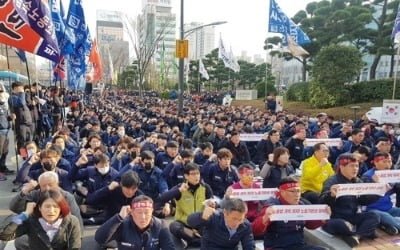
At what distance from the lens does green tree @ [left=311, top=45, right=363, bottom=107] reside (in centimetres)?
2061

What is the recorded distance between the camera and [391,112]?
12703mm

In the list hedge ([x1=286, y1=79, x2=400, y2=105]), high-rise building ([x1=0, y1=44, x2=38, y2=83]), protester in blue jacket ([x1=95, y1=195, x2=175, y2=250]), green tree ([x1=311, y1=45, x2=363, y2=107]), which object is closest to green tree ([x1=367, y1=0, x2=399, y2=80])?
green tree ([x1=311, y1=45, x2=363, y2=107])

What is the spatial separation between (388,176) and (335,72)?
16.5m

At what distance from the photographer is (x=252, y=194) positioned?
4734 mm

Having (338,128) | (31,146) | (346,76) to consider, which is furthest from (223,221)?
(346,76)

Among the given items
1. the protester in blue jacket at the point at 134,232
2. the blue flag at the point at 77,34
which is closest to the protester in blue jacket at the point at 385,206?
the protester in blue jacket at the point at 134,232

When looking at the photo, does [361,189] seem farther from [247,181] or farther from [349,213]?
[247,181]

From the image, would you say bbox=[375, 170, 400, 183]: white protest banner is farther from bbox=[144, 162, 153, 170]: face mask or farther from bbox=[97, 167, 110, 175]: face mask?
bbox=[97, 167, 110, 175]: face mask

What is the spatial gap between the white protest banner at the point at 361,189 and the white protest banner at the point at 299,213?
0.67 m

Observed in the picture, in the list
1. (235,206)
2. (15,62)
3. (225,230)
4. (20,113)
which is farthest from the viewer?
(15,62)

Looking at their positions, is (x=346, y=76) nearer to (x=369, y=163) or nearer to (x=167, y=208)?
(x=369, y=163)

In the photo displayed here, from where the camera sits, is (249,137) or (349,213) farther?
(249,137)

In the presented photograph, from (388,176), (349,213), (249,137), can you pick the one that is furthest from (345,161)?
(249,137)

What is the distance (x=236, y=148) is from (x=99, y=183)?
13.1 feet
